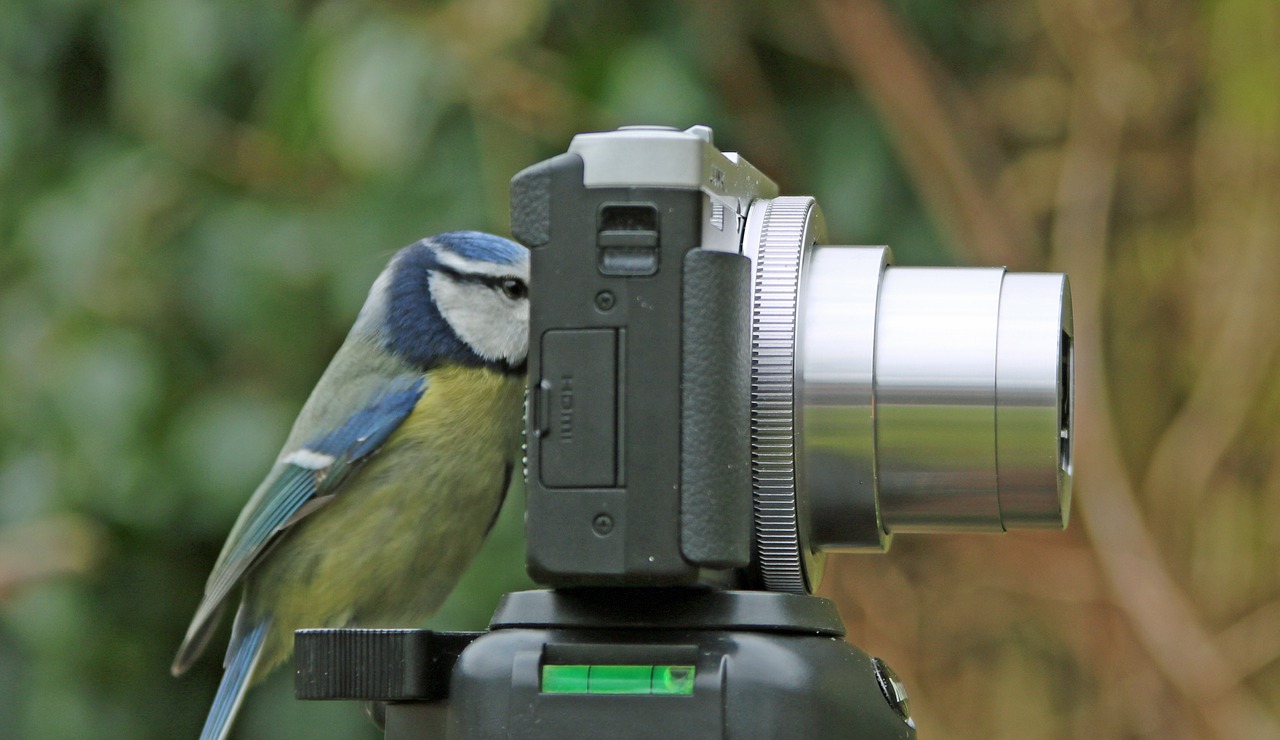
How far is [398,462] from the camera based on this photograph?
1.24 meters

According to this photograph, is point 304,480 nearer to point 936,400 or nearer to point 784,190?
point 936,400

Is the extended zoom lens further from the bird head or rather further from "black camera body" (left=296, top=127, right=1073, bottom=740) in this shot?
the bird head

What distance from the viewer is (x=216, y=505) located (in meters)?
1.83

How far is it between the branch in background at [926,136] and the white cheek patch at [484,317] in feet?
2.65

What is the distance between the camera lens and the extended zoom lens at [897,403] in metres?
0.79

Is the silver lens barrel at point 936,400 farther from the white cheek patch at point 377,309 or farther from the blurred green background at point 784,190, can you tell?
the blurred green background at point 784,190

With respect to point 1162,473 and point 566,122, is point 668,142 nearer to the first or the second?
point 566,122

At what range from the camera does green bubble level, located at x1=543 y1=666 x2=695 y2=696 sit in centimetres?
73

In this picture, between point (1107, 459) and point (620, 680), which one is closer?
point (620, 680)

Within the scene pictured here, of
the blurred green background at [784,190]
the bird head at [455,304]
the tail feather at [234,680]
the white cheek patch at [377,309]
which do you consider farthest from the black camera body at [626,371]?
the blurred green background at [784,190]

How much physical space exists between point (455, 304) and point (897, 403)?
499 mm

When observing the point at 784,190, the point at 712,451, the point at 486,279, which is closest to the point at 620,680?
the point at 712,451

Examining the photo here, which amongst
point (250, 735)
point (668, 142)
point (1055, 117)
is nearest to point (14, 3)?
point (250, 735)

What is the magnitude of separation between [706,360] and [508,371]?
19.6 inches
